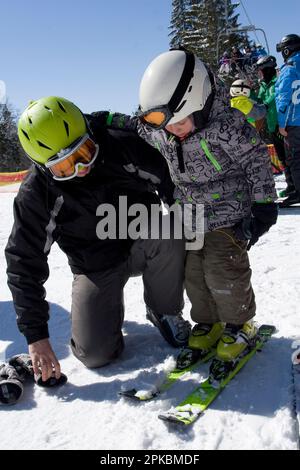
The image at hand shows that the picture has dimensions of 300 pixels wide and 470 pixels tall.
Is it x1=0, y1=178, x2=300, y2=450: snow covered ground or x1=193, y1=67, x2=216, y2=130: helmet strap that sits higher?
x1=193, y1=67, x2=216, y2=130: helmet strap

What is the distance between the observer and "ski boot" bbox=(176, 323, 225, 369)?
2.70 m

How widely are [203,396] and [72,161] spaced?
1543mm

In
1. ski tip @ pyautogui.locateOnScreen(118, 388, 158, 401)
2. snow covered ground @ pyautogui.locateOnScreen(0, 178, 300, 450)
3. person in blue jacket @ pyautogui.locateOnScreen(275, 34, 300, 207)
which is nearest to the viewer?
snow covered ground @ pyautogui.locateOnScreen(0, 178, 300, 450)

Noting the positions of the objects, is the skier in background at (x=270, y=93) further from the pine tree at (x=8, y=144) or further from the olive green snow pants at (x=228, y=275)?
the pine tree at (x=8, y=144)

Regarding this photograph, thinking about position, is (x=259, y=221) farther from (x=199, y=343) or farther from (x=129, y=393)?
(x=129, y=393)

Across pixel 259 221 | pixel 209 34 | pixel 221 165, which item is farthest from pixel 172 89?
pixel 209 34

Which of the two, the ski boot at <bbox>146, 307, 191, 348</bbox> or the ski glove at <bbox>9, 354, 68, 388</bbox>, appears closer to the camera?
the ski glove at <bbox>9, 354, 68, 388</bbox>

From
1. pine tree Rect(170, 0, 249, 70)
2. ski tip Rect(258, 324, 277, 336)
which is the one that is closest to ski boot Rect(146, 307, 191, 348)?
ski tip Rect(258, 324, 277, 336)

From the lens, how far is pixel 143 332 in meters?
3.33

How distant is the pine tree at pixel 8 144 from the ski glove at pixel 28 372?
138 feet

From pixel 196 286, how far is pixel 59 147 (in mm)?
1245

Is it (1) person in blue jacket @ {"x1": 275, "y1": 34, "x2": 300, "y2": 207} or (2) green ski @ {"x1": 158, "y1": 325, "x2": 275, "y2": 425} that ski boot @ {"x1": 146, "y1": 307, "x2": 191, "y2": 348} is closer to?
(2) green ski @ {"x1": 158, "y1": 325, "x2": 275, "y2": 425}

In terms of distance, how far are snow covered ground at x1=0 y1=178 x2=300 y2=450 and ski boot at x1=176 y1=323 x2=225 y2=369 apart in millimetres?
114
